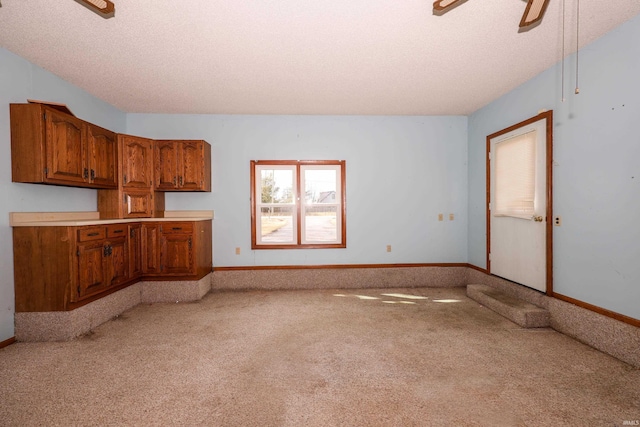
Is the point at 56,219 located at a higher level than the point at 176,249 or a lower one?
higher

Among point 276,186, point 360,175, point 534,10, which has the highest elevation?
point 534,10

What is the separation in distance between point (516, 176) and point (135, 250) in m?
5.09

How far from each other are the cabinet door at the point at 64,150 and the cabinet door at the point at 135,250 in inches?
32.3

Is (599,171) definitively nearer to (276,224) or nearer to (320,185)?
(320,185)

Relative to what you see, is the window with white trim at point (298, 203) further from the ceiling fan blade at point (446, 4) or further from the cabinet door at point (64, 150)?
the ceiling fan blade at point (446, 4)

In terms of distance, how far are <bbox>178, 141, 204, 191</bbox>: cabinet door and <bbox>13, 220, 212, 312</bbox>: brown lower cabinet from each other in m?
0.62

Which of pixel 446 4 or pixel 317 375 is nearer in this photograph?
pixel 446 4

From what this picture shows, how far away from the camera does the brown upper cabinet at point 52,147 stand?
2.88 m

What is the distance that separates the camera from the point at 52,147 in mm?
3000

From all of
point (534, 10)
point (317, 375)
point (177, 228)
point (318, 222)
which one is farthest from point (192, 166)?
point (534, 10)

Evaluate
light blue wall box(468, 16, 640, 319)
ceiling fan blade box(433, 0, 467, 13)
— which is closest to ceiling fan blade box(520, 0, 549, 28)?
ceiling fan blade box(433, 0, 467, 13)

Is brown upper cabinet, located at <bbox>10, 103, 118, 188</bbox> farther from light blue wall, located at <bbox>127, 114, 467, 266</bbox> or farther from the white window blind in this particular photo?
the white window blind

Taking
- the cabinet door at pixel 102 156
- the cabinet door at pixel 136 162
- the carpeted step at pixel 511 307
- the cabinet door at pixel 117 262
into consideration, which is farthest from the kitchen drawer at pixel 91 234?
the carpeted step at pixel 511 307

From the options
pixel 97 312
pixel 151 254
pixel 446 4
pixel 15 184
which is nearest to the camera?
pixel 446 4
